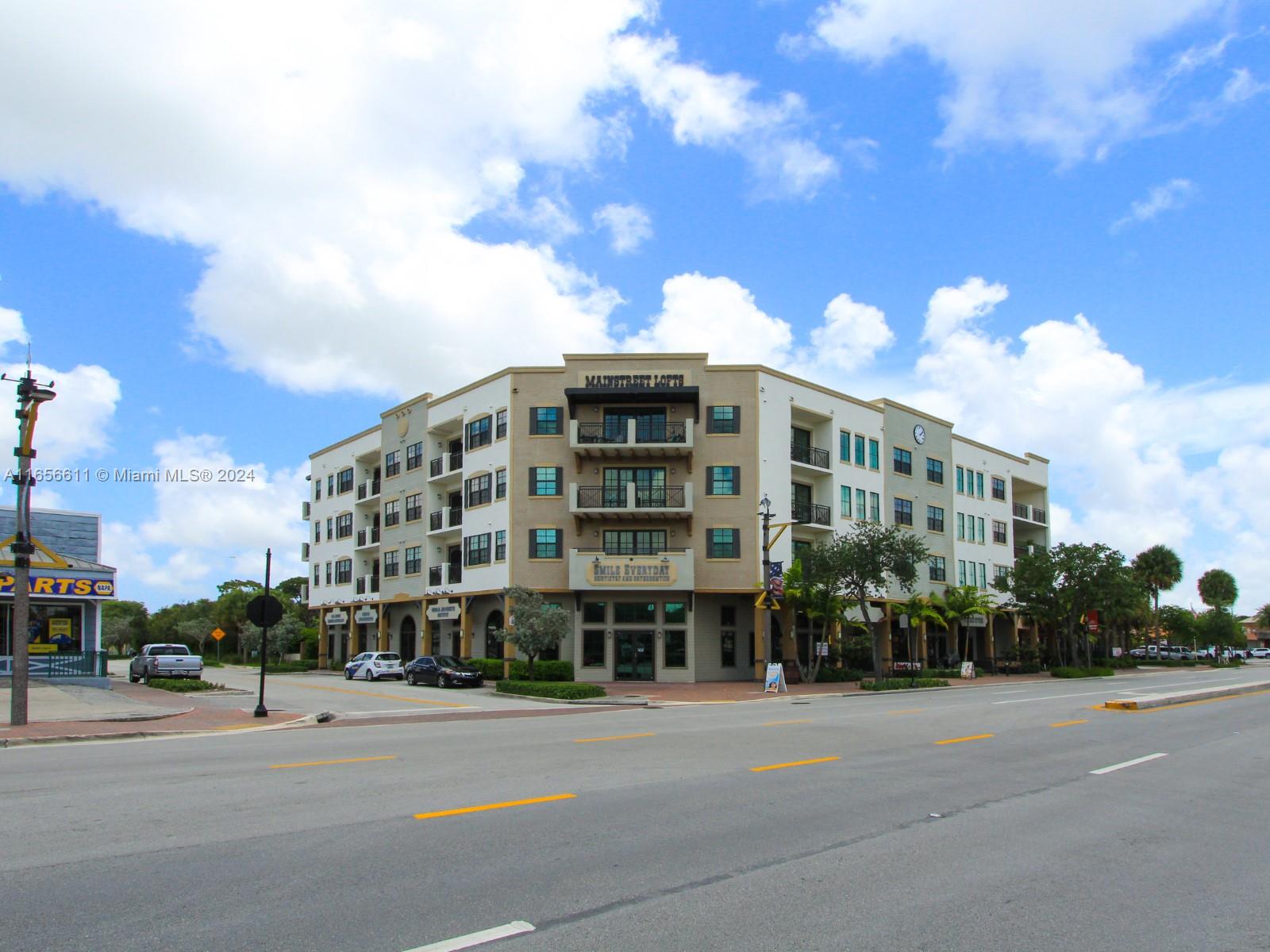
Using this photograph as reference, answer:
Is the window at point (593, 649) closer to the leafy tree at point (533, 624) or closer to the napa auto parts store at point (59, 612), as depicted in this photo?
the leafy tree at point (533, 624)

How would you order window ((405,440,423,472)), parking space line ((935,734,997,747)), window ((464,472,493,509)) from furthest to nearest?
window ((405,440,423,472)) → window ((464,472,493,509)) → parking space line ((935,734,997,747))

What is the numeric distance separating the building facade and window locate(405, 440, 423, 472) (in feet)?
5.04

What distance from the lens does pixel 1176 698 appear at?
25.9 meters

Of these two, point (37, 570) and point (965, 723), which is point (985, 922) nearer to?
point (965, 723)

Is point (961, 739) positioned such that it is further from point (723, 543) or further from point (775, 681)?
point (723, 543)

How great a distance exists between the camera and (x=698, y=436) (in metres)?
46.0

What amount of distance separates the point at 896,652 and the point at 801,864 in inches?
2042

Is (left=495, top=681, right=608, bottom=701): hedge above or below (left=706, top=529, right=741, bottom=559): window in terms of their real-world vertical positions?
below

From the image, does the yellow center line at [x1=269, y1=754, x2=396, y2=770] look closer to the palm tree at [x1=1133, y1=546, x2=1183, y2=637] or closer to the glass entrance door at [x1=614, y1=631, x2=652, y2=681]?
the glass entrance door at [x1=614, y1=631, x2=652, y2=681]

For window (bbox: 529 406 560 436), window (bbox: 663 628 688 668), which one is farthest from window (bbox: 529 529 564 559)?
window (bbox: 663 628 688 668)

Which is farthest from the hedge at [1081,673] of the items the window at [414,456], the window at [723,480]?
the window at [414,456]

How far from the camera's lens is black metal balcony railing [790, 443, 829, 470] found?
48406 mm

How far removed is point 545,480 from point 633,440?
4769 millimetres

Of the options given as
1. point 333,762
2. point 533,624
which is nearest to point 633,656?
point 533,624
